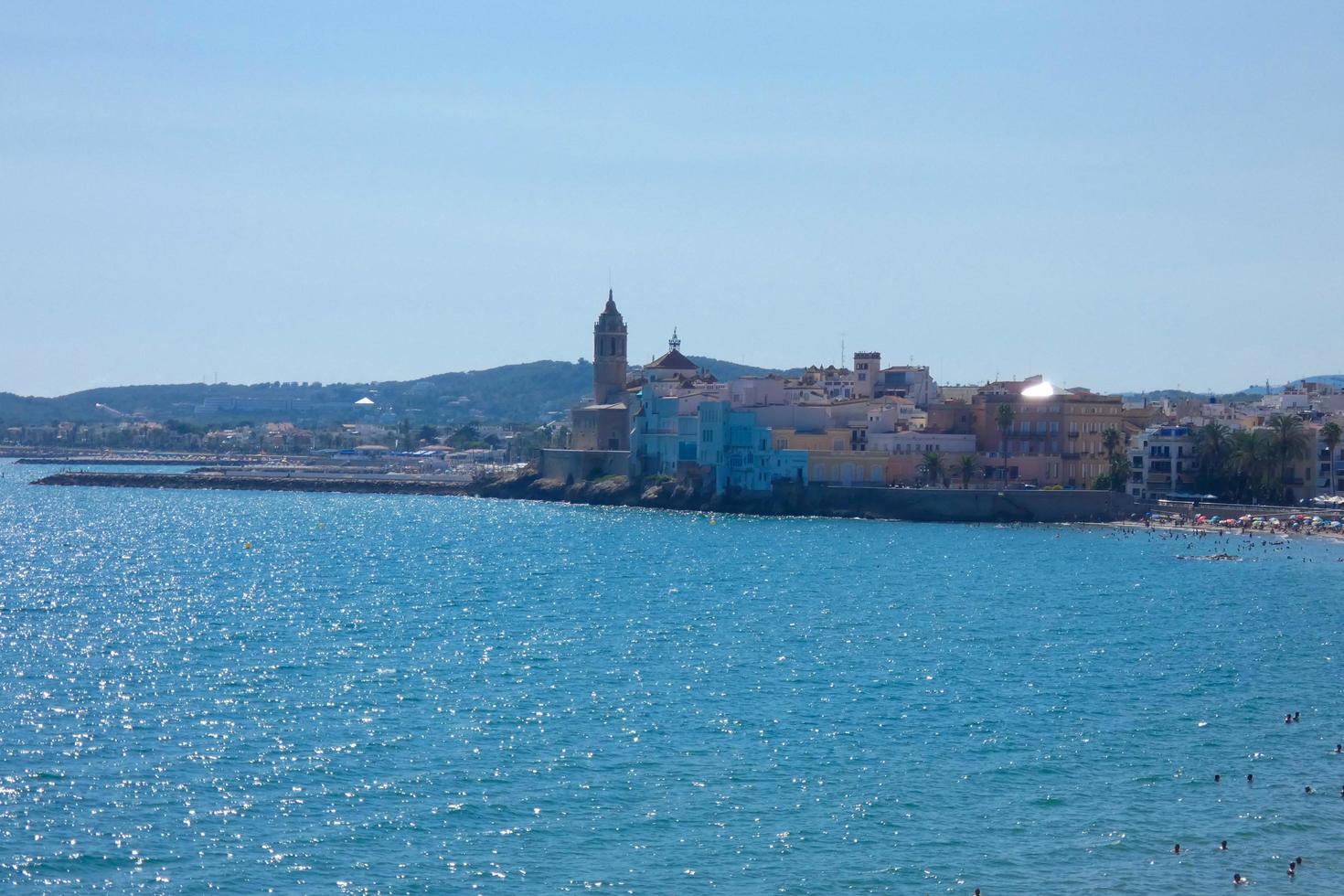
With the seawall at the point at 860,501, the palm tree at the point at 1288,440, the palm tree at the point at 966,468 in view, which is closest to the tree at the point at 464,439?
the seawall at the point at 860,501

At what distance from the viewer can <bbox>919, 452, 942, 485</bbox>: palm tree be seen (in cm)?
8088

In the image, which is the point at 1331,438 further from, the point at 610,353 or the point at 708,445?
the point at 610,353

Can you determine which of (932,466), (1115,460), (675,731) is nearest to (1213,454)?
(1115,460)

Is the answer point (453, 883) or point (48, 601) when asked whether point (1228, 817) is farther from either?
point (48, 601)

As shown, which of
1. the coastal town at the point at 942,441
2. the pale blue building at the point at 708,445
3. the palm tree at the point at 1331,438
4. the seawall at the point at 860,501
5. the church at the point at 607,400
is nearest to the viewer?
the palm tree at the point at 1331,438

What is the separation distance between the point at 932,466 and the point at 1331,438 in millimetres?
16894

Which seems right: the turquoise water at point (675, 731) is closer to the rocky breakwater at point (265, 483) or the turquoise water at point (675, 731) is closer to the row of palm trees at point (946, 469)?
the row of palm trees at point (946, 469)

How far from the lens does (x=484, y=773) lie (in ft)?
84.2

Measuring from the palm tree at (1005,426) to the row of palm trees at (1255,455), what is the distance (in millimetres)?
8330

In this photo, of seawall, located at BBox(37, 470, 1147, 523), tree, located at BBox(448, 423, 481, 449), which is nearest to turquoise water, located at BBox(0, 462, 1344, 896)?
seawall, located at BBox(37, 470, 1147, 523)

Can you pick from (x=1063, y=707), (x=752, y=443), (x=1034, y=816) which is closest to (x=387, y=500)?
(x=752, y=443)

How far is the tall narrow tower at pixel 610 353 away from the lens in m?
104

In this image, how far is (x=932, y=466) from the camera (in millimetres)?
81062

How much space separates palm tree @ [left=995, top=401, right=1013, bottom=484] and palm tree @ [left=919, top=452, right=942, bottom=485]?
10.5 feet
